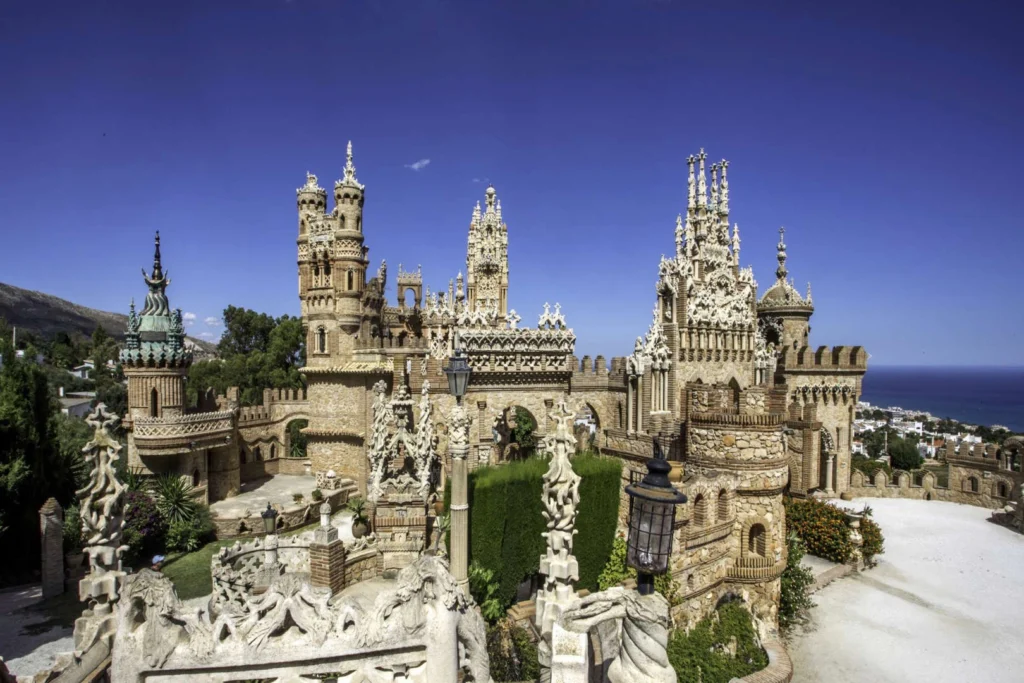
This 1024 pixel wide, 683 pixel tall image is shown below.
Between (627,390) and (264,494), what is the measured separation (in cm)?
1886

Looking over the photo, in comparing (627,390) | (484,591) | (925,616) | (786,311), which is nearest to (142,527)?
(484,591)

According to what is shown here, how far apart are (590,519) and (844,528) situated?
10.1 m

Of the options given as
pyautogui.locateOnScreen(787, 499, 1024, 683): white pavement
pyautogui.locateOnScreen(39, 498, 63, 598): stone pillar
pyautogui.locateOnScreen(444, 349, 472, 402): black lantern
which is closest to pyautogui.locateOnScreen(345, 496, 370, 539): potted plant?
pyautogui.locateOnScreen(39, 498, 63, 598): stone pillar

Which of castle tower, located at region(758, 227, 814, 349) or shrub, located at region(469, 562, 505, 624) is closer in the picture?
shrub, located at region(469, 562, 505, 624)

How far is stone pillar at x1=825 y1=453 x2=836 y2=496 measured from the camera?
26.4 m

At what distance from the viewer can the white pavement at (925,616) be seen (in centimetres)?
1253

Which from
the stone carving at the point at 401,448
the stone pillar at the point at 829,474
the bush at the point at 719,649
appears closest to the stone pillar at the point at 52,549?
the stone carving at the point at 401,448

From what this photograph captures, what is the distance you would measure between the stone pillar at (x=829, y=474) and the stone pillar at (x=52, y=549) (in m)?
29.7

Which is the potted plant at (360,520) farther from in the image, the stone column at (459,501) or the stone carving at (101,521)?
the stone carving at (101,521)

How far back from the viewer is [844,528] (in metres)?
18.4

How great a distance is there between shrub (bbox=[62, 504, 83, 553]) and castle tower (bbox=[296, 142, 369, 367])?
43.5ft

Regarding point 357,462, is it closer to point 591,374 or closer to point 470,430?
point 470,430

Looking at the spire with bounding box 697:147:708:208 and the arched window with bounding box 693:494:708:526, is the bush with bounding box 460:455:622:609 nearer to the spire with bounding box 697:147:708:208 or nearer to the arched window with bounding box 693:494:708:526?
the arched window with bounding box 693:494:708:526

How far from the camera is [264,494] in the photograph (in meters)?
28.0
